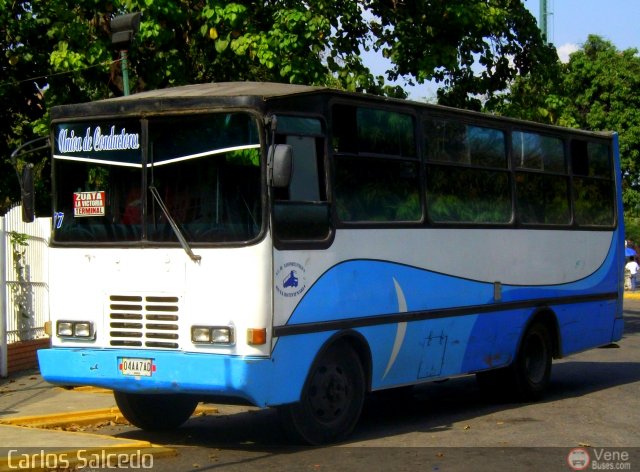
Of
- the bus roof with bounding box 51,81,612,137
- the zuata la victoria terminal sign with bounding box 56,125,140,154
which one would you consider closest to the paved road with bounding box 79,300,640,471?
the zuata la victoria terminal sign with bounding box 56,125,140,154

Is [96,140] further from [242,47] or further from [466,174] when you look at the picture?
[242,47]

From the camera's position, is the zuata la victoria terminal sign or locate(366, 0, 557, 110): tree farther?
locate(366, 0, 557, 110): tree

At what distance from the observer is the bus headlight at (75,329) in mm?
9656

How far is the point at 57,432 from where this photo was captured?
9867mm

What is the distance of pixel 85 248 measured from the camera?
9.84 m

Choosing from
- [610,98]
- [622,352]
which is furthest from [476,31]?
[610,98]

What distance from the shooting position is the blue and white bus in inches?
358

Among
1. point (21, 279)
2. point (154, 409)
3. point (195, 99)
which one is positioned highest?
point (195, 99)

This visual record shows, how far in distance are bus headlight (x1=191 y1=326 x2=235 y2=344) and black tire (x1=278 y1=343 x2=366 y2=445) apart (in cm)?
86

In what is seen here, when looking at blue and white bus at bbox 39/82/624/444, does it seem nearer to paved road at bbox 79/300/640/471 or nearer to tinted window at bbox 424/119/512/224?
tinted window at bbox 424/119/512/224

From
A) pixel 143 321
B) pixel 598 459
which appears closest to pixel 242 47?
pixel 143 321

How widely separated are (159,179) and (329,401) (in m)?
2.42

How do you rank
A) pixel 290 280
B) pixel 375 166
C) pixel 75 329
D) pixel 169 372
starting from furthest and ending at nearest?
pixel 375 166
pixel 75 329
pixel 290 280
pixel 169 372

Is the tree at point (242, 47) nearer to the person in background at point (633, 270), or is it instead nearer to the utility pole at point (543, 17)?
the utility pole at point (543, 17)
